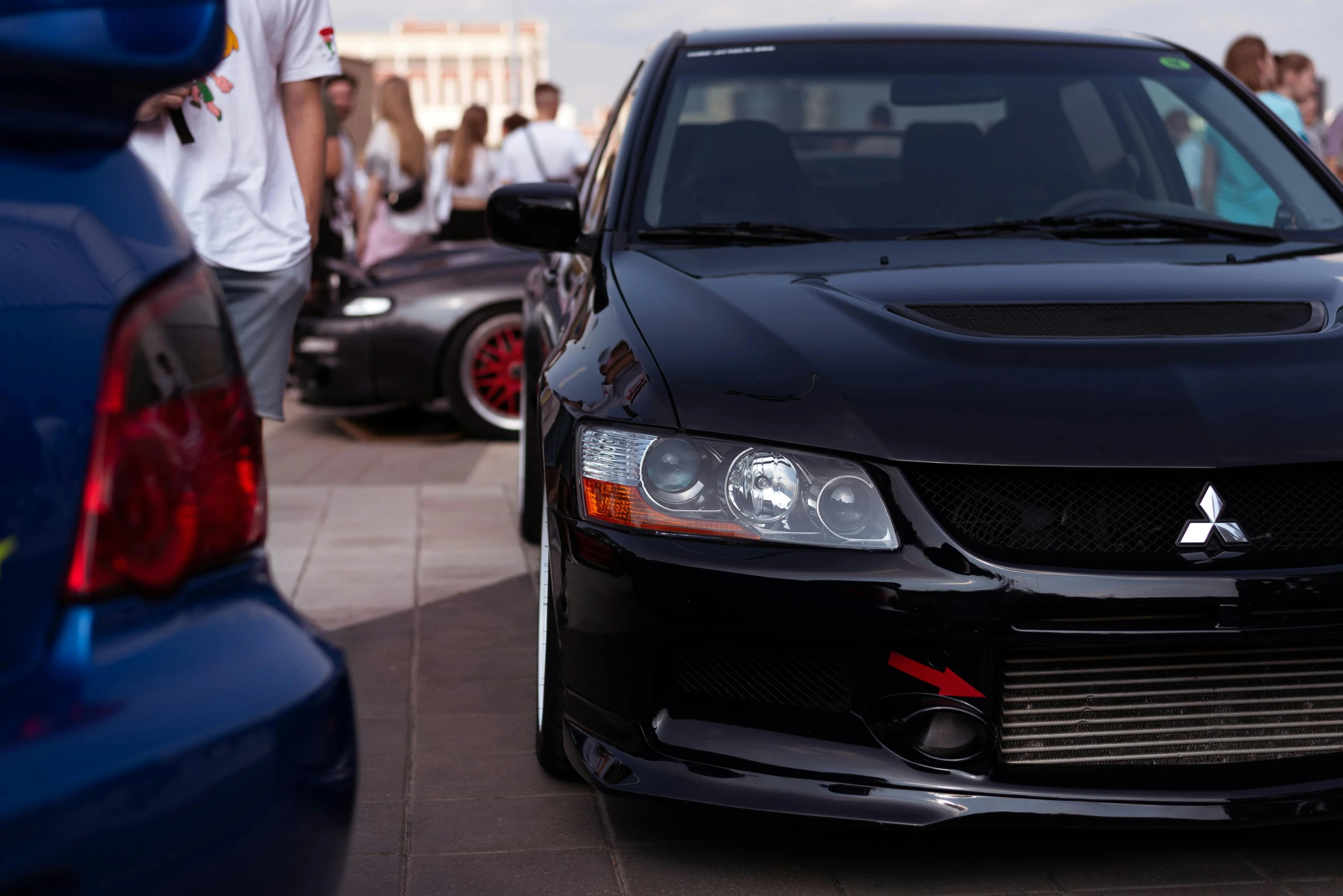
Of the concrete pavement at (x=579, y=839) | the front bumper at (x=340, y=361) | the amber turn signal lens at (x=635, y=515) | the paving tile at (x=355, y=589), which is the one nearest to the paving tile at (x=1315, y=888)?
the concrete pavement at (x=579, y=839)

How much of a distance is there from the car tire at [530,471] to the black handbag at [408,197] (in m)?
6.93

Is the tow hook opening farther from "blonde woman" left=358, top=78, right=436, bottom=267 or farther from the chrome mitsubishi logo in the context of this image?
"blonde woman" left=358, top=78, right=436, bottom=267

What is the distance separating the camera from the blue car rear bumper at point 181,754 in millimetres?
1320

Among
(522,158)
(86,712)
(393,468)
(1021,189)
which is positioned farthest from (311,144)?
(522,158)

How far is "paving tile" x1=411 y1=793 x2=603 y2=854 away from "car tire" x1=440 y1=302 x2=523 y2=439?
5.34m

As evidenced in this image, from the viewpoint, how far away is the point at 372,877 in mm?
2676

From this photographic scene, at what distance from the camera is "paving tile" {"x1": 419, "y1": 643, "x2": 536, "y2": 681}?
3.99 metres

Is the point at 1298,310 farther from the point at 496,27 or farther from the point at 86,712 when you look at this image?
the point at 496,27

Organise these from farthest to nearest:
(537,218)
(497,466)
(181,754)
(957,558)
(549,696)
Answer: (497,466)
(537,218)
(549,696)
(957,558)
(181,754)

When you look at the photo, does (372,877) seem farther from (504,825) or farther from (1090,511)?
(1090,511)

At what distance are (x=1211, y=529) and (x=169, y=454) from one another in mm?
1560

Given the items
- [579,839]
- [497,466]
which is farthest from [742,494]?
[497,466]

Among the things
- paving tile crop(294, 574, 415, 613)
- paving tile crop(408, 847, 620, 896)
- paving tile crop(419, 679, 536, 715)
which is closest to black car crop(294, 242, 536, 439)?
paving tile crop(294, 574, 415, 613)

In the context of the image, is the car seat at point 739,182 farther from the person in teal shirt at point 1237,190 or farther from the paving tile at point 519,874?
the paving tile at point 519,874
